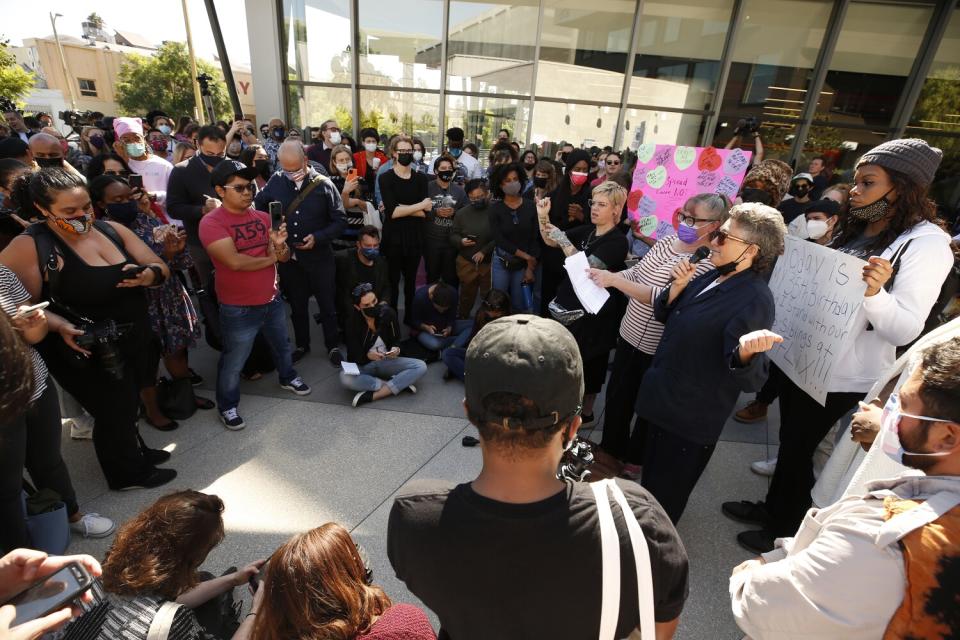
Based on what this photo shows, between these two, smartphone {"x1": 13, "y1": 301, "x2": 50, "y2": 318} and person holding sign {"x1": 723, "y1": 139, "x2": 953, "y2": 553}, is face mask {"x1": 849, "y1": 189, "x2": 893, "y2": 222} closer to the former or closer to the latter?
person holding sign {"x1": 723, "y1": 139, "x2": 953, "y2": 553}

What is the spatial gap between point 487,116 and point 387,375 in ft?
32.1

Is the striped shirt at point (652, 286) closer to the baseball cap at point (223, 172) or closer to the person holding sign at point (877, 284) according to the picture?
the person holding sign at point (877, 284)

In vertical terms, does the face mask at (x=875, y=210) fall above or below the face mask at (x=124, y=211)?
above

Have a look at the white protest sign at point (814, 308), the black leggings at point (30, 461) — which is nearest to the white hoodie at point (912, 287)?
the white protest sign at point (814, 308)

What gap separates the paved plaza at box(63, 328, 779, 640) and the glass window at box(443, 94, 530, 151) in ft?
31.5

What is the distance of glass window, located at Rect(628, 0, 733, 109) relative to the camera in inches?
450

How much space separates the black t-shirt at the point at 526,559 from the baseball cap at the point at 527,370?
7.3 inches

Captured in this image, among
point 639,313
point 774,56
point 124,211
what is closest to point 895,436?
point 639,313

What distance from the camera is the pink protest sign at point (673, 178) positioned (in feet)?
13.1

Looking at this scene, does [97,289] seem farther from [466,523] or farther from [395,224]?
[395,224]

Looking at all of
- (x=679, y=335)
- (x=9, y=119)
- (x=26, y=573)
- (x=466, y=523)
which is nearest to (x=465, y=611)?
(x=466, y=523)

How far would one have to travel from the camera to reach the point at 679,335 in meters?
2.23

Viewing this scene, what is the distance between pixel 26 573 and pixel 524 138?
1240cm

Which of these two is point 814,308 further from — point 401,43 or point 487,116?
point 401,43
